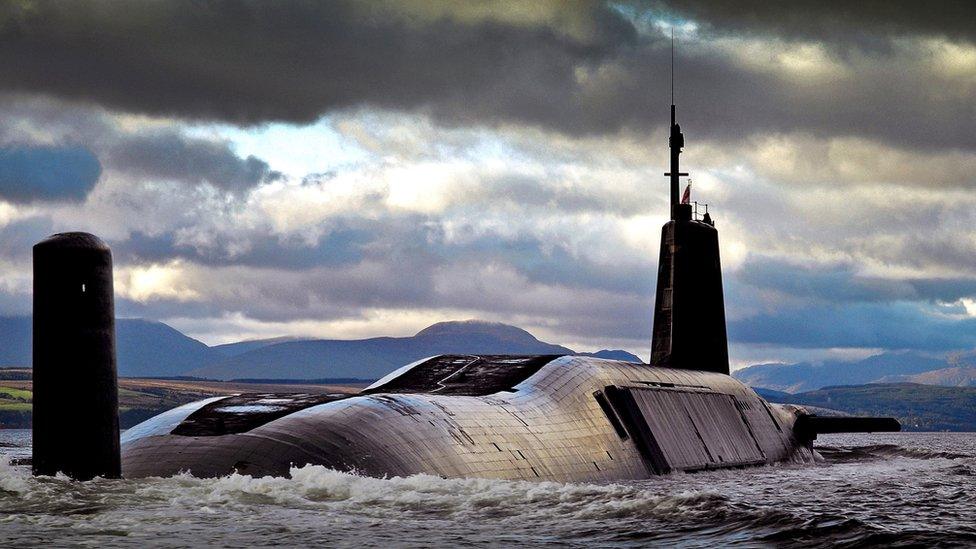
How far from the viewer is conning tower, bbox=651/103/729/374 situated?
44.1 metres

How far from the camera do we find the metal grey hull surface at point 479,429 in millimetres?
22750

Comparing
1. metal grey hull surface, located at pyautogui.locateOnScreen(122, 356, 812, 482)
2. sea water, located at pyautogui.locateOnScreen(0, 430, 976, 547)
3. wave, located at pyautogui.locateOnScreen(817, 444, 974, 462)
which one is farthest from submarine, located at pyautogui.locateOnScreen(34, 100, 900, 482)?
wave, located at pyautogui.locateOnScreen(817, 444, 974, 462)

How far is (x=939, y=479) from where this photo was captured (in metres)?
36.1

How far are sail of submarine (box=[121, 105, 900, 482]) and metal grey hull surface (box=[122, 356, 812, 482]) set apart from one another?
4 cm

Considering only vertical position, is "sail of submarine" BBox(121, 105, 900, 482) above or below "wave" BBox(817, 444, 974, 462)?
above

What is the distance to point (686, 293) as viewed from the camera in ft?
145

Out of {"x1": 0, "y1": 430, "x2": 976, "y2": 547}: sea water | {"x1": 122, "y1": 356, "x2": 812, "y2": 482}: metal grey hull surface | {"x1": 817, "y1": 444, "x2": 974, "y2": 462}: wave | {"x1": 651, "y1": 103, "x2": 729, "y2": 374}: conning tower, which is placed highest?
{"x1": 651, "y1": 103, "x2": 729, "y2": 374}: conning tower

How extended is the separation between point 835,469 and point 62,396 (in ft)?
98.8

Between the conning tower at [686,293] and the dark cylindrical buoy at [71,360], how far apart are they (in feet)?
88.9

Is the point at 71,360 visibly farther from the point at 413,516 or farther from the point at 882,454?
the point at 882,454

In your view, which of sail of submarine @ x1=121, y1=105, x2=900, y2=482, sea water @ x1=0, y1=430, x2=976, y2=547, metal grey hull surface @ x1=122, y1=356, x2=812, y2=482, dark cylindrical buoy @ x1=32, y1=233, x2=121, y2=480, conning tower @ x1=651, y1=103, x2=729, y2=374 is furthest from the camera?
conning tower @ x1=651, y1=103, x2=729, y2=374

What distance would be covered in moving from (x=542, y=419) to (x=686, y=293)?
52.6 ft

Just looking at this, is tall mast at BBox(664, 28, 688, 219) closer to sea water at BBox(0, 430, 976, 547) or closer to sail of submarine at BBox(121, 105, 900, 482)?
sail of submarine at BBox(121, 105, 900, 482)

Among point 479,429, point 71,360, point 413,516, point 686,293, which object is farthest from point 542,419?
point 686,293
